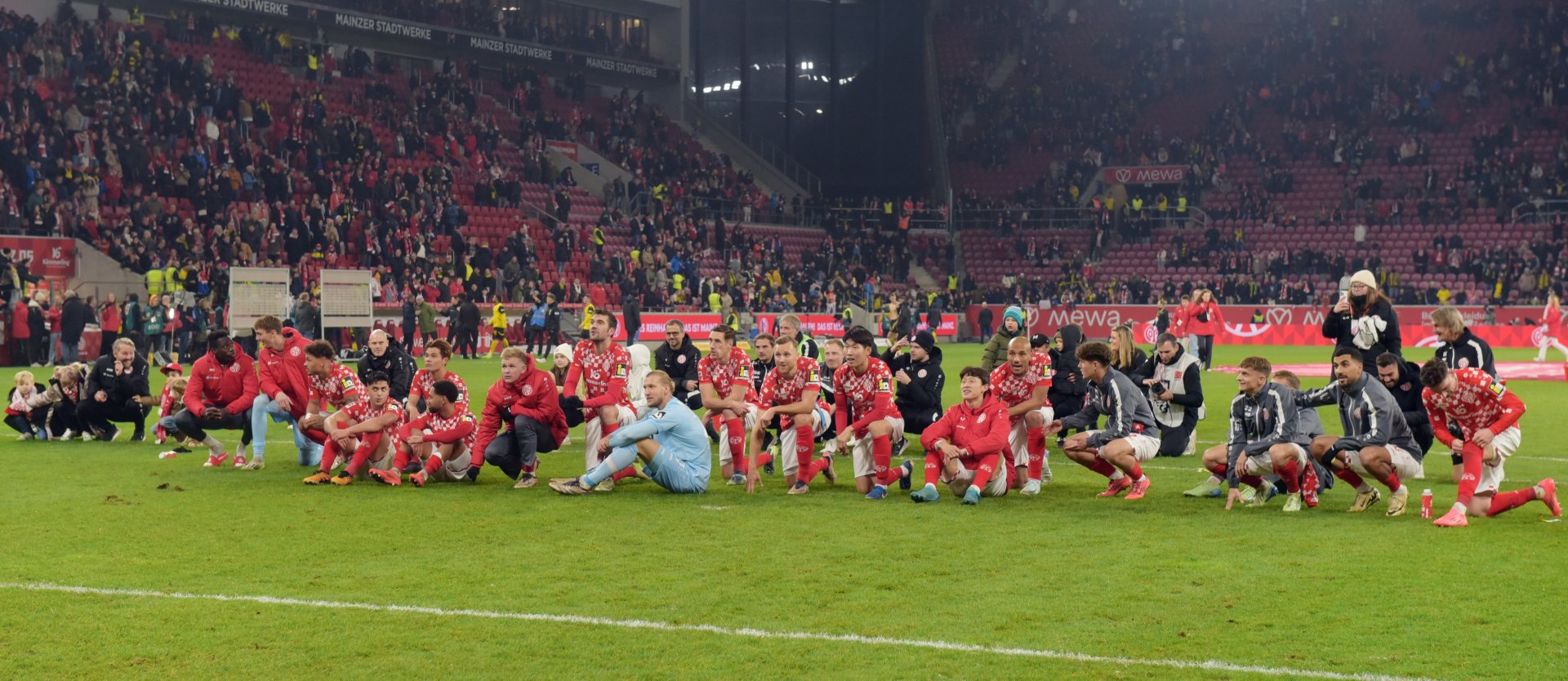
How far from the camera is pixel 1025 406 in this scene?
13070 millimetres

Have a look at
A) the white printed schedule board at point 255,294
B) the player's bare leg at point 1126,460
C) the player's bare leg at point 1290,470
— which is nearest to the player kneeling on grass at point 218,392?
the player's bare leg at point 1126,460

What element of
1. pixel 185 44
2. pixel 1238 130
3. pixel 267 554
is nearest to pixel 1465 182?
pixel 1238 130

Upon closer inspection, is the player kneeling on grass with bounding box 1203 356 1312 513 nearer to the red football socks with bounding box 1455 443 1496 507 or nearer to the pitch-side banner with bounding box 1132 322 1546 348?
the red football socks with bounding box 1455 443 1496 507

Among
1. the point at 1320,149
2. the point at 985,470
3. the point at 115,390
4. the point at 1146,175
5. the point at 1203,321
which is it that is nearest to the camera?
the point at 985,470

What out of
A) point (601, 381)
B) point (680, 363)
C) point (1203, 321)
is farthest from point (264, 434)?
point (1203, 321)

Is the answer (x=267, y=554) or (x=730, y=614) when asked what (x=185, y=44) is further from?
(x=730, y=614)

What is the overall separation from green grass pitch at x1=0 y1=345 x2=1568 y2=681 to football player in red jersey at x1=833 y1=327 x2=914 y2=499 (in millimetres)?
340

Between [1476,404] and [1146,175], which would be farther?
[1146,175]

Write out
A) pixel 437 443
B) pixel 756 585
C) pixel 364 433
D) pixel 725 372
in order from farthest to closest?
pixel 725 372
pixel 437 443
pixel 364 433
pixel 756 585

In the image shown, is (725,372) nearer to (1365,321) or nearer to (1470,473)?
(1365,321)

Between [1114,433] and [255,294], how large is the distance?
24272mm

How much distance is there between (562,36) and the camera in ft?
189

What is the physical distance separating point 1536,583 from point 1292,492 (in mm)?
3307

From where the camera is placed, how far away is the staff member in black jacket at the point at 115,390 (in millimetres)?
17359
